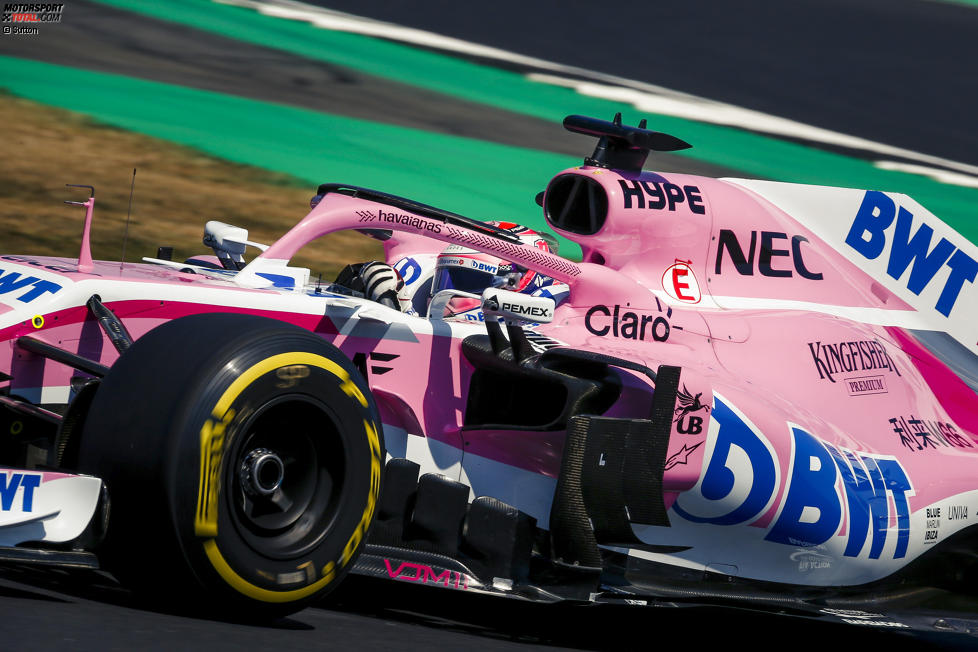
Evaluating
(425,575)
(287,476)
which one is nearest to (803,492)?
(425,575)

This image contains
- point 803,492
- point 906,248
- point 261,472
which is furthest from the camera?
point 906,248

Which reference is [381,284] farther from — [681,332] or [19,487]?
[19,487]

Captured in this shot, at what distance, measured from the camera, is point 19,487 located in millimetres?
3326

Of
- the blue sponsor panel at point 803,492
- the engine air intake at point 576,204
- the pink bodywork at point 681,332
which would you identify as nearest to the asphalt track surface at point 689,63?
the blue sponsor panel at point 803,492

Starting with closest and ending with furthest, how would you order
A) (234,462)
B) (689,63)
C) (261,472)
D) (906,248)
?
1. (234,462)
2. (261,472)
3. (906,248)
4. (689,63)

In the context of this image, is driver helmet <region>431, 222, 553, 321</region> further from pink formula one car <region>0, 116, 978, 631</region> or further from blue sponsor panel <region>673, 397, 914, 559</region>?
blue sponsor panel <region>673, 397, 914, 559</region>

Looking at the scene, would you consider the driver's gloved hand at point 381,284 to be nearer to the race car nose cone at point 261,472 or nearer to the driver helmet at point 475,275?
the driver helmet at point 475,275

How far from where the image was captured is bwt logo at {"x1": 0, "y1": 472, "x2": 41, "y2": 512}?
3318 mm

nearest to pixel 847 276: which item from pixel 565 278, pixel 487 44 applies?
pixel 565 278

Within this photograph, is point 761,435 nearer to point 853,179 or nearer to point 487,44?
point 853,179

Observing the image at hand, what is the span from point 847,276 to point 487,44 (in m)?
11.5

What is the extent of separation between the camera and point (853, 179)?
14.5 meters

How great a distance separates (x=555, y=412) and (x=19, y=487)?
2060 millimetres

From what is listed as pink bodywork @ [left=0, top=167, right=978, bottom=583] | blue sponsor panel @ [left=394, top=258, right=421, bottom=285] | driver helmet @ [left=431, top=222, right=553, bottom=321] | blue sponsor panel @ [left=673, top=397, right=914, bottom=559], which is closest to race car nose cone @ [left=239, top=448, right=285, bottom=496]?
pink bodywork @ [left=0, top=167, right=978, bottom=583]
